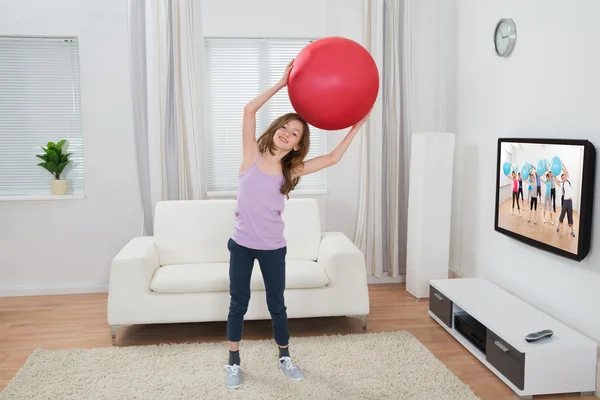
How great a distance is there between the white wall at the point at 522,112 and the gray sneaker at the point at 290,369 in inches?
57.7

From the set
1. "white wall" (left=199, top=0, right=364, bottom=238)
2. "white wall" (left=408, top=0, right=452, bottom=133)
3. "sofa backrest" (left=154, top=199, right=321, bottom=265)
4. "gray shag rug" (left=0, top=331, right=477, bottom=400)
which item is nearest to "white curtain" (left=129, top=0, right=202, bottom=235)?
"white wall" (left=199, top=0, right=364, bottom=238)

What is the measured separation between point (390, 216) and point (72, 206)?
2.60m

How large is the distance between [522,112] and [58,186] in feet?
11.3

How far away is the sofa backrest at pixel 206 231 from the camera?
12.7ft

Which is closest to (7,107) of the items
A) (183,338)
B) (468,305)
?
(183,338)

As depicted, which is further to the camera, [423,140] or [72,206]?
[72,206]

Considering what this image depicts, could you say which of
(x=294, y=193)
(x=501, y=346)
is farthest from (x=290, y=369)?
(x=294, y=193)

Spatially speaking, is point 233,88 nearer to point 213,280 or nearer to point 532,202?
point 213,280

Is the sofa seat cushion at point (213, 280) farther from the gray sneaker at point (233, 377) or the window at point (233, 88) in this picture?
the window at point (233, 88)

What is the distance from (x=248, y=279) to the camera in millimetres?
2779

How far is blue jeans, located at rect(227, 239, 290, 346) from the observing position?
273cm

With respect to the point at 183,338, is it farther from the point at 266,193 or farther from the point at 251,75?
the point at 251,75

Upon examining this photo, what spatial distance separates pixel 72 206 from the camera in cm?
448

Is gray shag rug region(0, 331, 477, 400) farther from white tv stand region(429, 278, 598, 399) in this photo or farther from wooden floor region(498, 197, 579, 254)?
wooden floor region(498, 197, 579, 254)
